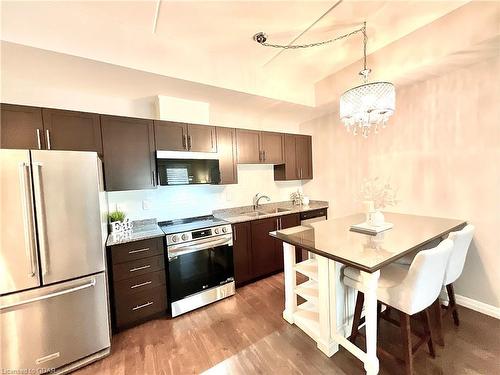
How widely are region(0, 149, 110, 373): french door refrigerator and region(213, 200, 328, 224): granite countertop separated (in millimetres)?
1483

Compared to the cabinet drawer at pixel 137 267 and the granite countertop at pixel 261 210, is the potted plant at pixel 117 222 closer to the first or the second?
the cabinet drawer at pixel 137 267

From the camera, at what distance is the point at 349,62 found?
262 cm

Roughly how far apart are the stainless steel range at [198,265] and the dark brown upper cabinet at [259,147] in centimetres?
112

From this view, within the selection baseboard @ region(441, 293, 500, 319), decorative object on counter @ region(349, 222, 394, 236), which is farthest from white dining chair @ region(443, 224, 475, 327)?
baseboard @ region(441, 293, 500, 319)

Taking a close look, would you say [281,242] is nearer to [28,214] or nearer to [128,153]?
[128,153]

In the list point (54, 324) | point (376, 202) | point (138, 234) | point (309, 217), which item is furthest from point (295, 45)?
point (54, 324)

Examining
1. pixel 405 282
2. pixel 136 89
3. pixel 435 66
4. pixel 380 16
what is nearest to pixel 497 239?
pixel 405 282

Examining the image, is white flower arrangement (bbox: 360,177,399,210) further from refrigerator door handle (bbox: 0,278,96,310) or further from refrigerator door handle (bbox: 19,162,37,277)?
refrigerator door handle (bbox: 19,162,37,277)

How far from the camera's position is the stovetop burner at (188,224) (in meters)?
2.42

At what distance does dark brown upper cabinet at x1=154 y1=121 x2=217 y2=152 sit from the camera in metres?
2.48

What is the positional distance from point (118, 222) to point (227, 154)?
1557mm

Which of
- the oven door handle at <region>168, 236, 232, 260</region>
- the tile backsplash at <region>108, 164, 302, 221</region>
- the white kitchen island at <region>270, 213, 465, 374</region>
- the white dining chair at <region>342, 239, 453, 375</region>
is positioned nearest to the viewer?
the white dining chair at <region>342, 239, 453, 375</region>

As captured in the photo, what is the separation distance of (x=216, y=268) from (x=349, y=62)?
3.00 m

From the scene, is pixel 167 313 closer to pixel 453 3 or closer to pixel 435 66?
pixel 435 66
